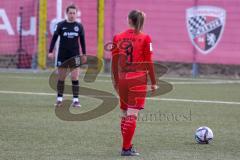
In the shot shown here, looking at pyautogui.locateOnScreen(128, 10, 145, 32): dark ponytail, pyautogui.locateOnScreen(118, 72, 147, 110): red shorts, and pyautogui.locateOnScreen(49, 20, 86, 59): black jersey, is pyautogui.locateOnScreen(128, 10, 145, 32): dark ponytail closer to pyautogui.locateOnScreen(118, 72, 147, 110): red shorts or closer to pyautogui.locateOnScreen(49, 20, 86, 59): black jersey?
pyautogui.locateOnScreen(118, 72, 147, 110): red shorts

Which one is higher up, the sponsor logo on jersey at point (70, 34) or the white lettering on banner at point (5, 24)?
the sponsor logo on jersey at point (70, 34)

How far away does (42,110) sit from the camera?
12.5 metres

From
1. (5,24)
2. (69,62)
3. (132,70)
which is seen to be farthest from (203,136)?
(5,24)

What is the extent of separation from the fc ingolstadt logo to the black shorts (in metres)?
7.56

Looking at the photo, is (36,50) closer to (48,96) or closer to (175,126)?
(48,96)

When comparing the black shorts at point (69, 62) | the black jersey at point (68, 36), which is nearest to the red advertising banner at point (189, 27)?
the black shorts at point (69, 62)

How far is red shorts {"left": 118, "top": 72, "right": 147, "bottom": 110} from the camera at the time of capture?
27.6 feet

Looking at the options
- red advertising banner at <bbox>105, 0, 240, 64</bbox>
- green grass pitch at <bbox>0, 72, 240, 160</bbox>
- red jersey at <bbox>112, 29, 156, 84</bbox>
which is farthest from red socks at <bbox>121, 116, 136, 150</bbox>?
red advertising banner at <bbox>105, 0, 240, 64</bbox>

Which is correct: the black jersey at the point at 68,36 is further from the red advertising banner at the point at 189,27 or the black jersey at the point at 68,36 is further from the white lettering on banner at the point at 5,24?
the white lettering on banner at the point at 5,24

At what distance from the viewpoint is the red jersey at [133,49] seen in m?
8.34

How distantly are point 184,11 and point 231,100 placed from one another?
21.2 feet

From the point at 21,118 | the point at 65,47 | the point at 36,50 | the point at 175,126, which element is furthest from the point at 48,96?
the point at 36,50

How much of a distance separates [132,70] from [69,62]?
508 cm

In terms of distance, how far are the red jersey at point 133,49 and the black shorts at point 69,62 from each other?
492 centimetres
